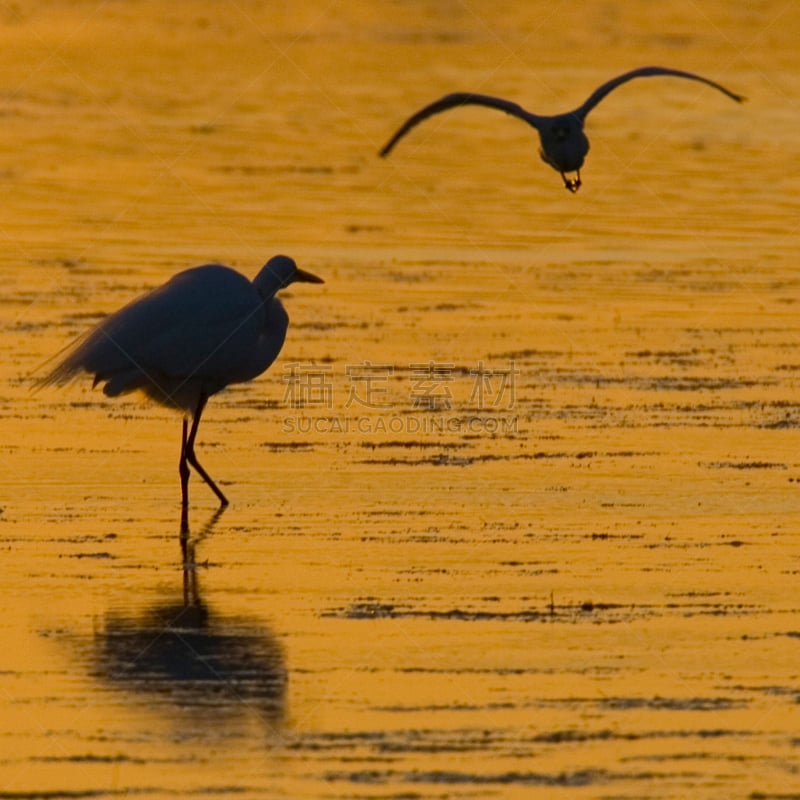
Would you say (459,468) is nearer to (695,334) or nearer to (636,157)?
(695,334)

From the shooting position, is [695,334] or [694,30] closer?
[695,334]

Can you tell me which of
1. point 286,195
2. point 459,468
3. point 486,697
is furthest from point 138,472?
point 286,195

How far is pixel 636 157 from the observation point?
3070 centimetres

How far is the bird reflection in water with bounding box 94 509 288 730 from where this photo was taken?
10570mm

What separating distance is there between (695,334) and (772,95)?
17.3m

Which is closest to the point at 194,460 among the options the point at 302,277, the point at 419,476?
the point at 419,476

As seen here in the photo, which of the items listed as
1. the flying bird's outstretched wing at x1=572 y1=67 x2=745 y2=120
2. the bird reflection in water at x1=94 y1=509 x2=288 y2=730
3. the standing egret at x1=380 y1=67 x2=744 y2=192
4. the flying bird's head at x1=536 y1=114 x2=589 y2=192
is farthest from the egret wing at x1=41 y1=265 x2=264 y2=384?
the bird reflection in water at x1=94 y1=509 x2=288 y2=730

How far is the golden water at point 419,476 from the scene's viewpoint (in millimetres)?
10094

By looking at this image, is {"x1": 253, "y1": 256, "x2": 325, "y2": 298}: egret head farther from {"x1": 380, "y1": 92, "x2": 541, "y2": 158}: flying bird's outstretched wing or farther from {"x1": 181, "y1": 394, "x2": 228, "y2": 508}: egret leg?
{"x1": 380, "y1": 92, "x2": 541, "y2": 158}: flying bird's outstretched wing

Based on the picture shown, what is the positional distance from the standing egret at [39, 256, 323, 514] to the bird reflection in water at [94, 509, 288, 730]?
313 cm

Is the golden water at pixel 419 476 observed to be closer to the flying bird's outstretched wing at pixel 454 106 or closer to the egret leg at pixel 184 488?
the egret leg at pixel 184 488

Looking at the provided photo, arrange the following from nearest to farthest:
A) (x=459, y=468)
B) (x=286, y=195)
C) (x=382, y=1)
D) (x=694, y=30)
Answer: (x=459, y=468) < (x=286, y=195) < (x=694, y=30) < (x=382, y=1)

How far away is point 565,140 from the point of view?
48.9ft

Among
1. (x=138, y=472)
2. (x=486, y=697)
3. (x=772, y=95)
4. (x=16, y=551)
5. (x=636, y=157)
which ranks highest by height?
(x=486, y=697)
